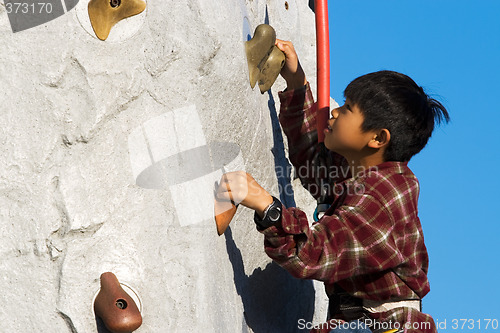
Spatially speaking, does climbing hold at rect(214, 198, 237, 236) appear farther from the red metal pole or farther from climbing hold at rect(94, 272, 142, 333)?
the red metal pole

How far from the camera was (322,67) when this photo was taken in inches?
80.9

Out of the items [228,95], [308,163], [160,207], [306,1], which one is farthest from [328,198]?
[306,1]

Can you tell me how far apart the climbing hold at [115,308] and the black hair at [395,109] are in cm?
71

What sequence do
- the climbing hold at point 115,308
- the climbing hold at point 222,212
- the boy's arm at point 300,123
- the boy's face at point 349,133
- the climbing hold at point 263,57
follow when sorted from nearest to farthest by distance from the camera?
the climbing hold at point 115,308 → the climbing hold at point 222,212 → the boy's face at point 349,133 → the climbing hold at point 263,57 → the boy's arm at point 300,123

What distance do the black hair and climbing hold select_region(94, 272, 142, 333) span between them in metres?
0.71

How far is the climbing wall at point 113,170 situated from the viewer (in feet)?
4.90

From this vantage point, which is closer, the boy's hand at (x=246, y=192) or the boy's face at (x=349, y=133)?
the boy's hand at (x=246, y=192)

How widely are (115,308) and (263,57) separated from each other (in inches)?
32.5

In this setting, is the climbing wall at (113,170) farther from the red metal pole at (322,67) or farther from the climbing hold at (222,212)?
the red metal pole at (322,67)

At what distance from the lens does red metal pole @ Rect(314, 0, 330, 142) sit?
79.4 inches

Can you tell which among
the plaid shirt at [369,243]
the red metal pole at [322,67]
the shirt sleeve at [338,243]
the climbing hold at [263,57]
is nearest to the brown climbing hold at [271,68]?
the climbing hold at [263,57]

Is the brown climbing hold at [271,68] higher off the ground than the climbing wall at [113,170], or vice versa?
the brown climbing hold at [271,68]

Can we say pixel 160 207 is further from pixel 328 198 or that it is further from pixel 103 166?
pixel 328 198

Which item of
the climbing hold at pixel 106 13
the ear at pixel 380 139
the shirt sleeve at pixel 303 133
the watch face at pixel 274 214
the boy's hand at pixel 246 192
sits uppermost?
the climbing hold at pixel 106 13
